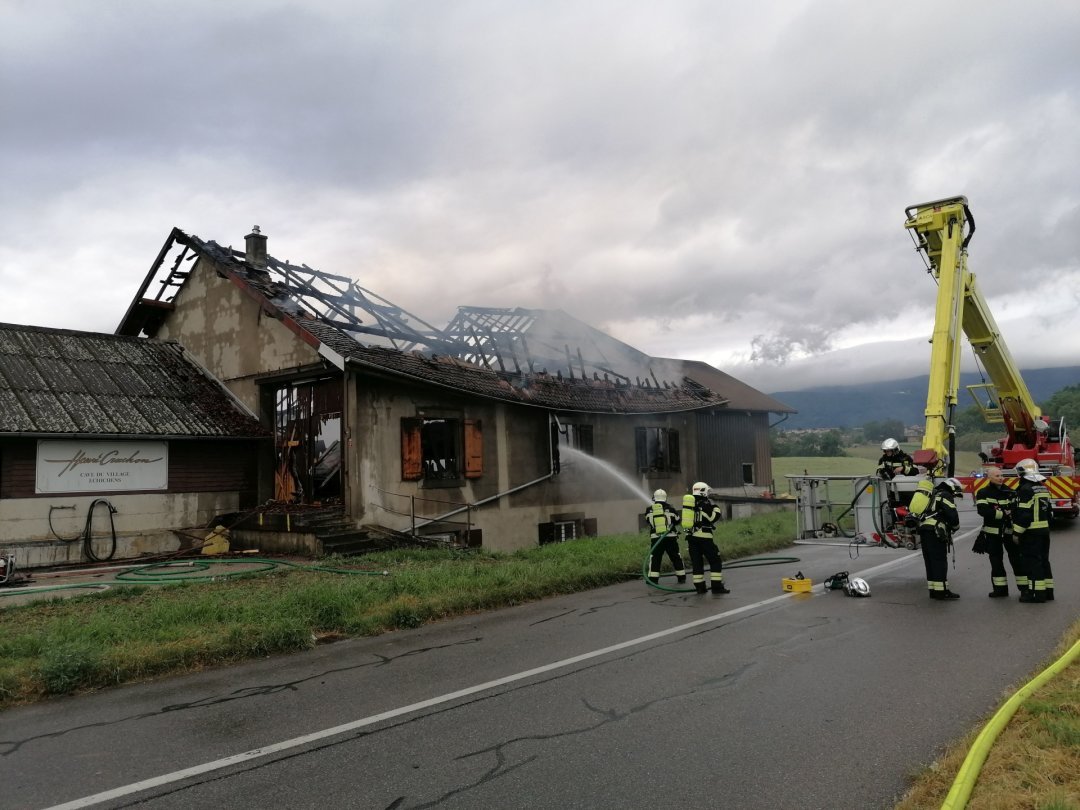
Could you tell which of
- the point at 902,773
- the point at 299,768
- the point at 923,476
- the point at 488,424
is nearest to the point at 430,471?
the point at 488,424

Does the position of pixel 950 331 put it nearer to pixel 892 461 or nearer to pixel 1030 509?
pixel 892 461

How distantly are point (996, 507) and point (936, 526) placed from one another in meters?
0.76

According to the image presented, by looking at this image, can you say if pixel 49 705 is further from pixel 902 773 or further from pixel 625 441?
pixel 625 441

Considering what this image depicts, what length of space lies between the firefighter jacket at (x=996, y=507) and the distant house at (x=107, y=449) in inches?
537

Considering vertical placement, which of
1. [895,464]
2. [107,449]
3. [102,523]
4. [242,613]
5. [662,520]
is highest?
[107,449]

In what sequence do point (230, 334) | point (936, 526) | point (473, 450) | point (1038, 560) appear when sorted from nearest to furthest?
1. point (1038, 560)
2. point (936, 526)
3. point (473, 450)
4. point (230, 334)

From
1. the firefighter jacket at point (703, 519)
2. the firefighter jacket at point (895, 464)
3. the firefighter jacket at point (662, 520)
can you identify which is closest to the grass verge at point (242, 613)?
the firefighter jacket at point (662, 520)

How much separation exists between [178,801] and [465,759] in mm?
1533

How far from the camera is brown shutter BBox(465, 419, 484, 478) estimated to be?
16.4 meters

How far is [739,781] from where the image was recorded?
12.8 ft

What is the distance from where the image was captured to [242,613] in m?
7.92

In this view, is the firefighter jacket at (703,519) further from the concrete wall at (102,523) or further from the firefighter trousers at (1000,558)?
the concrete wall at (102,523)

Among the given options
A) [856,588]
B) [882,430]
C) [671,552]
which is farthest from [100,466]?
[882,430]

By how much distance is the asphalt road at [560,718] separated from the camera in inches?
154
